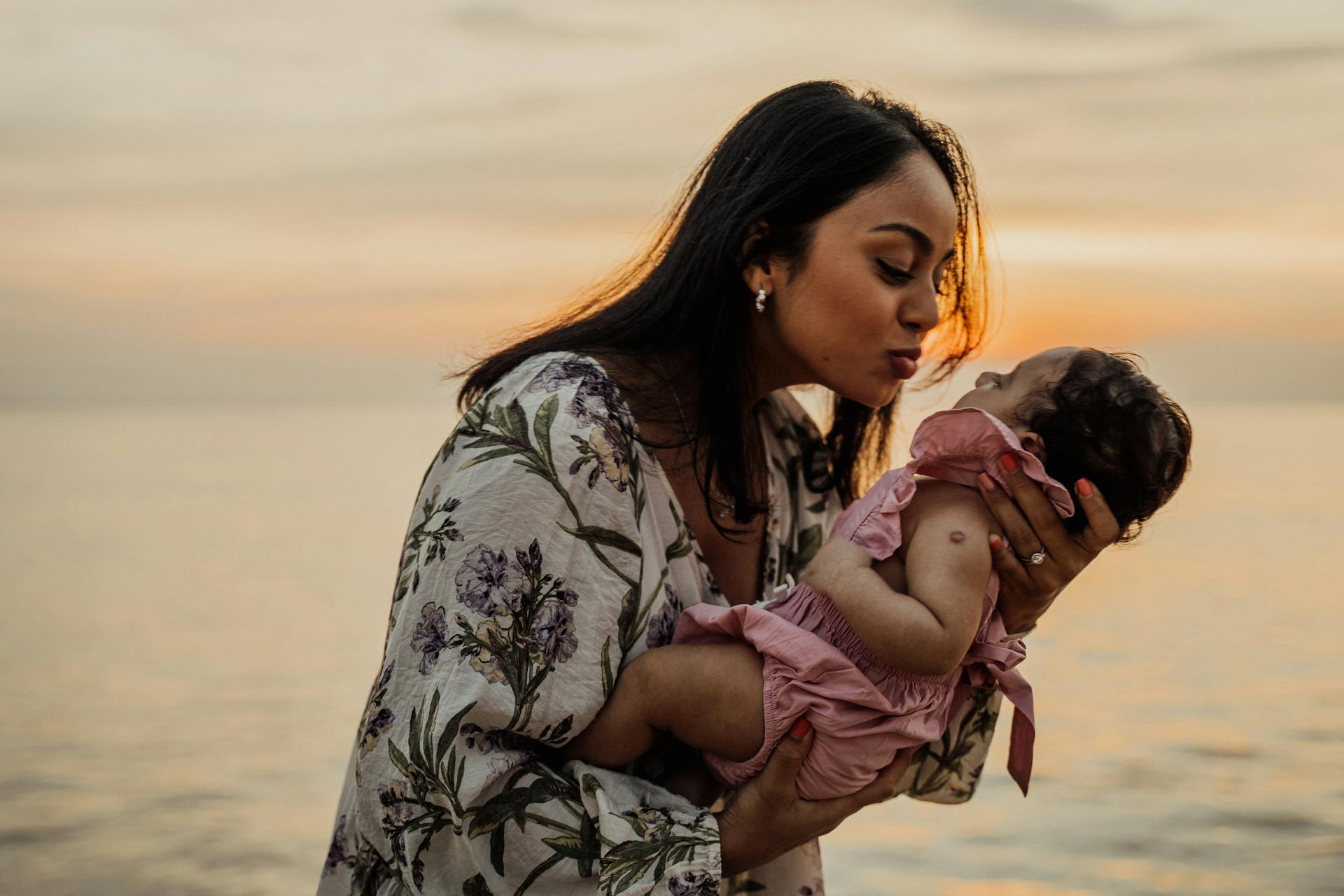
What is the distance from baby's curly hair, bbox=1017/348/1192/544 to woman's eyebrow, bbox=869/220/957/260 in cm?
30

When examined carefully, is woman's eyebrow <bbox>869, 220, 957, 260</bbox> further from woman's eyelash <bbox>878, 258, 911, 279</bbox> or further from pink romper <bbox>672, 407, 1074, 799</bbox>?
pink romper <bbox>672, 407, 1074, 799</bbox>

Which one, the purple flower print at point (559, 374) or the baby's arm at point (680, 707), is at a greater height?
the purple flower print at point (559, 374)

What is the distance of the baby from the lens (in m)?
1.80

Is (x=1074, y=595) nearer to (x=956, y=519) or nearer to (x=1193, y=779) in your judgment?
(x=1193, y=779)

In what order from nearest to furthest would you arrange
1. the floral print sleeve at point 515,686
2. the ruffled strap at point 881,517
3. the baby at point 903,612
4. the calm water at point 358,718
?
the floral print sleeve at point 515,686 < the baby at point 903,612 < the ruffled strap at point 881,517 < the calm water at point 358,718

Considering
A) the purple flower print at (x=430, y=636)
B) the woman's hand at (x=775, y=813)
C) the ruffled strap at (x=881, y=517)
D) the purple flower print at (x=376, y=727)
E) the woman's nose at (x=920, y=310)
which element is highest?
the woman's nose at (x=920, y=310)

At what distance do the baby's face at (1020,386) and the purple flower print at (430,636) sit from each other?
90 cm

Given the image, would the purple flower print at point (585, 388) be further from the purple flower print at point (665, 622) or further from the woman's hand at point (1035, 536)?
the woman's hand at point (1035, 536)

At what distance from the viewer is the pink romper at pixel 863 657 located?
181cm

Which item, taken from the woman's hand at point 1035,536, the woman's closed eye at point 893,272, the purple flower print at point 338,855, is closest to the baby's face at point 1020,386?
the woman's hand at point 1035,536

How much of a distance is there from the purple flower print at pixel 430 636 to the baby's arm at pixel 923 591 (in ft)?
1.81

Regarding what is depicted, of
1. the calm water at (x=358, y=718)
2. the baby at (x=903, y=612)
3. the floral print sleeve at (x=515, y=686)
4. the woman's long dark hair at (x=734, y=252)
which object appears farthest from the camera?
the calm water at (x=358, y=718)

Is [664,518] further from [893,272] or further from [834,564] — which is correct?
[893,272]

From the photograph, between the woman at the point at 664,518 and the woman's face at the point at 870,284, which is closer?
the woman at the point at 664,518
